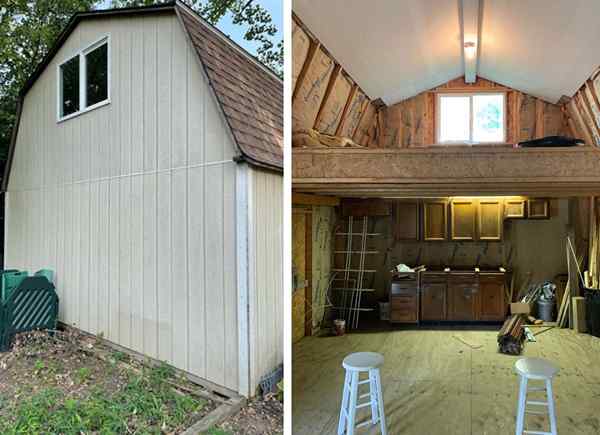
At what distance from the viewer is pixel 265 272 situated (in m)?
1.65

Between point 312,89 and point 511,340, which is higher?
point 312,89

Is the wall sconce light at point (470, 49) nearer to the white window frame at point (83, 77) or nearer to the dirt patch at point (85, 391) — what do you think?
the white window frame at point (83, 77)

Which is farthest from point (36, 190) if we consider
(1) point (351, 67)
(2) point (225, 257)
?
(1) point (351, 67)

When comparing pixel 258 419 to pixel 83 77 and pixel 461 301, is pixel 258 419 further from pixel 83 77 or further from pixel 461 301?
pixel 461 301

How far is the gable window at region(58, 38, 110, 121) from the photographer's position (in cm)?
158

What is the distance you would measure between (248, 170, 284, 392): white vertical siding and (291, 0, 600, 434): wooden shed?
768 mm

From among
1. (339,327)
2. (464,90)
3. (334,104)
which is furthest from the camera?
(464,90)

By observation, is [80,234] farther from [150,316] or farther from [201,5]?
[201,5]

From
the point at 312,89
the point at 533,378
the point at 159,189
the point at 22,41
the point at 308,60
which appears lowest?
the point at 533,378

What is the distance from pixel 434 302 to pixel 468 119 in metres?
1.99

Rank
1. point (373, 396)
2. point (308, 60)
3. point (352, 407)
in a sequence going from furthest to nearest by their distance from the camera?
point (308, 60) < point (373, 396) < point (352, 407)

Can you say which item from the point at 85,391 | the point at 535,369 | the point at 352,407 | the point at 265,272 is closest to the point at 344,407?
the point at 352,407

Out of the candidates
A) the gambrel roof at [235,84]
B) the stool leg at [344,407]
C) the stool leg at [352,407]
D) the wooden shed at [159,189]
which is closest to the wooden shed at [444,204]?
the stool leg at [344,407]

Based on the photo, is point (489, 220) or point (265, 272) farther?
point (489, 220)
